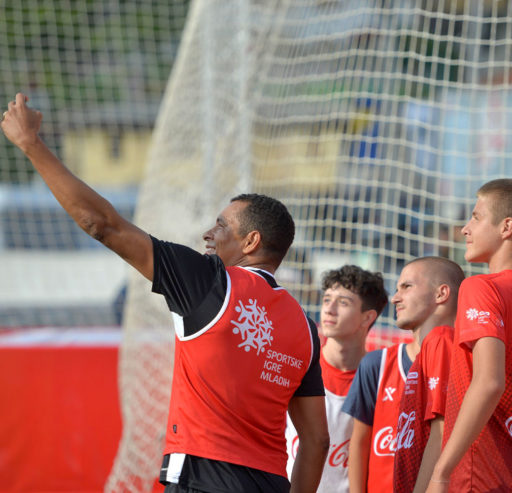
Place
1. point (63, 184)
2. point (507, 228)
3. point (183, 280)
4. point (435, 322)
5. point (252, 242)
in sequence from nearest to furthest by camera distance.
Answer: point (63, 184) < point (183, 280) < point (507, 228) < point (252, 242) < point (435, 322)

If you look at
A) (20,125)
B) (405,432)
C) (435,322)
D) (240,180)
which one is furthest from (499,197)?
(240,180)

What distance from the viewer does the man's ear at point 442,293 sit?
9.77ft

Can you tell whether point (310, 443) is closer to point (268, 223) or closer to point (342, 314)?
point (268, 223)

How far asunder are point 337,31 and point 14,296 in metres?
8.71

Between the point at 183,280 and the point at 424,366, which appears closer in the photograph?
the point at 183,280

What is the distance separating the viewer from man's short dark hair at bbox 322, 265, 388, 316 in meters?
3.67

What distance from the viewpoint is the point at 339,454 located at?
3.41m

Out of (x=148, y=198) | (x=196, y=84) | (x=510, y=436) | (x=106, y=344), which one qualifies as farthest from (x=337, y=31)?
(x=510, y=436)

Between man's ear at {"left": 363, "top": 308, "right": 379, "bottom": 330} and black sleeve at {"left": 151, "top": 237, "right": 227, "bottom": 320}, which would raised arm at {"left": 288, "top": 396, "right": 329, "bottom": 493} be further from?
man's ear at {"left": 363, "top": 308, "right": 379, "bottom": 330}

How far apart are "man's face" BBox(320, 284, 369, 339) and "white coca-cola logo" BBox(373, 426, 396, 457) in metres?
0.62

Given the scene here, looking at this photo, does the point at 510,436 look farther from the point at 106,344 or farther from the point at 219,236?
the point at 106,344

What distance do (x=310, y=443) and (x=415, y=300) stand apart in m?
0.67

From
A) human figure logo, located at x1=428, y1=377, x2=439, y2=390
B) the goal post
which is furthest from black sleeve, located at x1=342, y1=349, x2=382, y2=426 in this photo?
the goal post

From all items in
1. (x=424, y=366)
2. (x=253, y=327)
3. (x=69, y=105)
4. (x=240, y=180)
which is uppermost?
(x=69, y=105)
